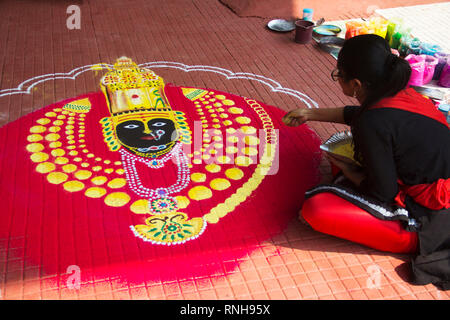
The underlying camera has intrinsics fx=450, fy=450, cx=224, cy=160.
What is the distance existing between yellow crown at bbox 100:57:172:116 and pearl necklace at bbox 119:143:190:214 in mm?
446

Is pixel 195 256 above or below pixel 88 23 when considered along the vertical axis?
below

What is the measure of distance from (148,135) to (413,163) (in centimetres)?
152

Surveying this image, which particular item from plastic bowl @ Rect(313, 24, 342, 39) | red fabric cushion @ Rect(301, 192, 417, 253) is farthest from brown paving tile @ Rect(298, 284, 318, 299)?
plastic bowl @ Rect(313, 24, 342, 39)

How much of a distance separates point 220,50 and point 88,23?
1.32 meters

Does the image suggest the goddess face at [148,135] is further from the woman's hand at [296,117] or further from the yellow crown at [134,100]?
the woman's hand at [296,117]

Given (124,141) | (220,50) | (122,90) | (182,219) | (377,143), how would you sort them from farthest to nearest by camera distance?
(220,50)
(122,90)
(124,141)
(182,219)
(377,143)

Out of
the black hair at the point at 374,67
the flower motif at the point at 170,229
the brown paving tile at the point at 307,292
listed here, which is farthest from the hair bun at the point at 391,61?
the flower motif at the point at 170,229

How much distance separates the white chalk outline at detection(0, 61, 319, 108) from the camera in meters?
3.14

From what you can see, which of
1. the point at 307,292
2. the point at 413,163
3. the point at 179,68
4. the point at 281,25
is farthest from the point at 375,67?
the point at 281,25

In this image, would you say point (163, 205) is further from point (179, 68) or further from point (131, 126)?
point (179, 68)

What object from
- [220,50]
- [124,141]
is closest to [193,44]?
[220,50]

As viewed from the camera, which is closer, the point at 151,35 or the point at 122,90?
the point at 122,90
